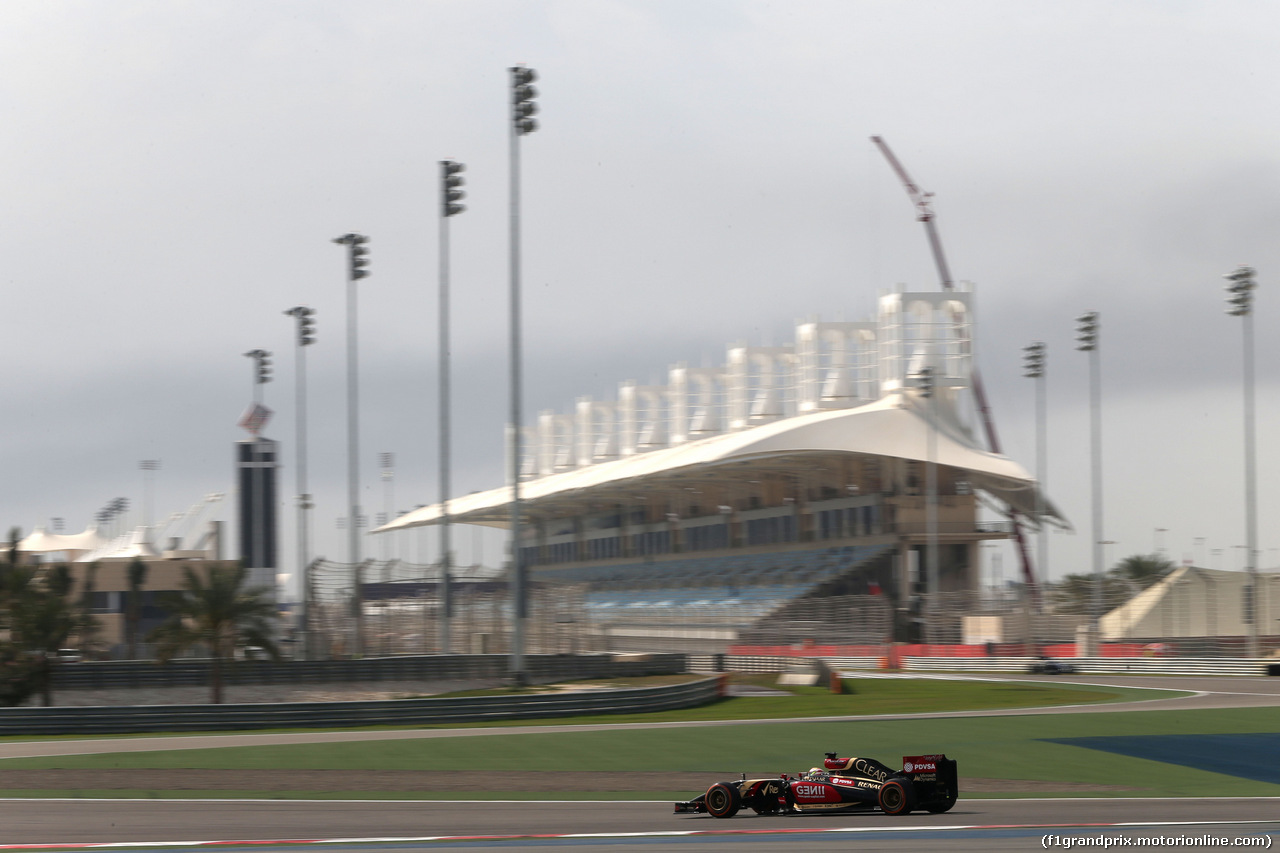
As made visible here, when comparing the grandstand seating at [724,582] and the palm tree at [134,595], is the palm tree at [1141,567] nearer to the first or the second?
the grandstand seating at [724,582]

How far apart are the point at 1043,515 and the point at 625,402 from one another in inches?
1846

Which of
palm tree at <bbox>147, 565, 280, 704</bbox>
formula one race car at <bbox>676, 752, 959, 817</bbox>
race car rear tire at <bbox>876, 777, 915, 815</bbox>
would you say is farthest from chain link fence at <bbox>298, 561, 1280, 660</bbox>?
race car rear tire at <bbox>876, 777, 915, 815</bbox>

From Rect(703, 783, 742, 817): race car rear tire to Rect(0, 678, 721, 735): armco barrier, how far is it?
15263 millimetres

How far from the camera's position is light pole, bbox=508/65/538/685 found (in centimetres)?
3306

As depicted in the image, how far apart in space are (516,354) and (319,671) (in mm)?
10491

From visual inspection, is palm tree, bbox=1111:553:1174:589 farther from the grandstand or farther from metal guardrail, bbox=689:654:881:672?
metal guardrail, bbox=689:654:881:672

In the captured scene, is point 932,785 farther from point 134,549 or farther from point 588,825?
point 134,549

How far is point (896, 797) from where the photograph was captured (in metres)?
13.4

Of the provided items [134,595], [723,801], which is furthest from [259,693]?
[134,595]

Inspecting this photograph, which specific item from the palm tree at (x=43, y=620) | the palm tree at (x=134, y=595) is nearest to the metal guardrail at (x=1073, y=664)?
the palm tree at (x=43, y=620)

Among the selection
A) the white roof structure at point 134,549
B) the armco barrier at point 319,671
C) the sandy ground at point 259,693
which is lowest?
the sandy ground at point 259,693

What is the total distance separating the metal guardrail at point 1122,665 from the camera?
46.4 m

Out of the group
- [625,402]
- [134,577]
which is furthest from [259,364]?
[625,402]

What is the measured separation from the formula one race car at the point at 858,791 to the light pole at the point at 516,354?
1947 centimetres
